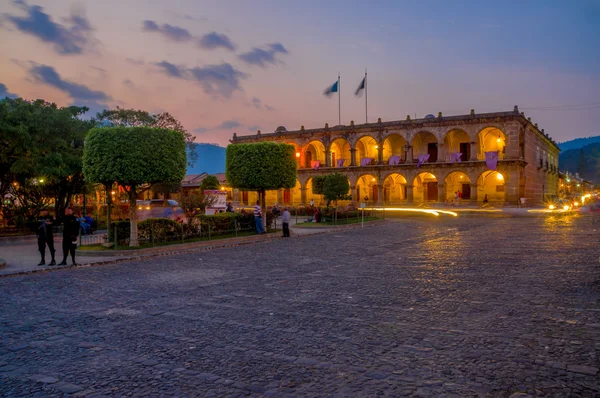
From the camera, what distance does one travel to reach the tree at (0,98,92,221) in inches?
709

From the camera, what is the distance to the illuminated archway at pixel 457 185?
1999 inches

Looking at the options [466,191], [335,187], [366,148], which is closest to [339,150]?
[366,148]

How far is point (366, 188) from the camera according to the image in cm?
5650

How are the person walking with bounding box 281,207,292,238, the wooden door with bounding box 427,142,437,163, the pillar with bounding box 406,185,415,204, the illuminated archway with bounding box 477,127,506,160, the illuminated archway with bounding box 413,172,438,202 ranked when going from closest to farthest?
the person walking with bounding box 281,207,292,238 → the illuminated archway with bounding box 477,127,506,160 → the pillar with bounding box 406,185,415,204 → the wooden door with bounding box 427,142,437,163 → the illuminated archway with bounding box 413,172,438,202

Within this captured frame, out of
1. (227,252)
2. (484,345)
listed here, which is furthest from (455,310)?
(227,252)

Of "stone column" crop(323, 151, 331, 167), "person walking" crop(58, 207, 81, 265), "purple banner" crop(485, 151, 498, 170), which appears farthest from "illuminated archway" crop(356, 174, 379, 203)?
"person walking" crop(58, 207, 81, 265)

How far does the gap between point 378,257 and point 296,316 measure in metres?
6.59

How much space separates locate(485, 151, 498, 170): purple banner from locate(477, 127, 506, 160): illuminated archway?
3.49 m

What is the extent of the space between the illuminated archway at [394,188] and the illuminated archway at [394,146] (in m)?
2.44

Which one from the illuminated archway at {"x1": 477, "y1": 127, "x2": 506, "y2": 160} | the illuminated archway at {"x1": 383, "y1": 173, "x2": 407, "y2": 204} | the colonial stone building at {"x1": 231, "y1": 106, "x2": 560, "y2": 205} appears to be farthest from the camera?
the illuminated archway at {"x1": 383, "y1": 173, "x2": 407, "y2": 204}

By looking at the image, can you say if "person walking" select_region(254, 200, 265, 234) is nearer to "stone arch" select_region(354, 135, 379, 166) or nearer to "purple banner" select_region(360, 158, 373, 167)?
"purple banner" select_region(360, 158, 373, 167)

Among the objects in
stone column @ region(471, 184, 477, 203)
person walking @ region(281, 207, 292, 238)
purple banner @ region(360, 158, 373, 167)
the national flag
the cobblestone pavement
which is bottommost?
the cobblestone pavement

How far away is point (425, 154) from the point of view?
49.9m

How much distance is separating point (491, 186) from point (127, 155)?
1681 inches
